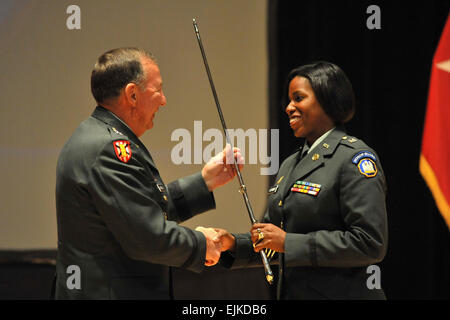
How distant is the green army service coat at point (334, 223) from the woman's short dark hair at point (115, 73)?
2.16 ft

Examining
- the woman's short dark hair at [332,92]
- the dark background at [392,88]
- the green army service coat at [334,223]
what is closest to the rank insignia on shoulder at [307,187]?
the green army service coat at [334,223]

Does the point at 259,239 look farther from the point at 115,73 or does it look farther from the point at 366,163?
the point at 115,73

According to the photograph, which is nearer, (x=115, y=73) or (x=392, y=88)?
(x=115, y=73)

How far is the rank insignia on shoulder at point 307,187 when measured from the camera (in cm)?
175

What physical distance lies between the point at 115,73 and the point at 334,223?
88 cm

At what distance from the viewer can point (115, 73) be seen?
5.95 feet

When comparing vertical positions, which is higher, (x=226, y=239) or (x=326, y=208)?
(x=326, y=208)

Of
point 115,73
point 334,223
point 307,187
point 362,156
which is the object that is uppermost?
point 115,73

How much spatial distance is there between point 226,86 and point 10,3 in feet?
4.08

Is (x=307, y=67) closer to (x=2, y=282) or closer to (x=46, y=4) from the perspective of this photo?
(x=46, y=4)

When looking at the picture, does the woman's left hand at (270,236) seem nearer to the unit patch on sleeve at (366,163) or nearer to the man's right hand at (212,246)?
the man's right hand at (212,246)

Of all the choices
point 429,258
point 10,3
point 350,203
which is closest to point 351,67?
point 429,258

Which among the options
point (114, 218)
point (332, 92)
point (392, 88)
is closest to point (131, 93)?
point (114, 218)

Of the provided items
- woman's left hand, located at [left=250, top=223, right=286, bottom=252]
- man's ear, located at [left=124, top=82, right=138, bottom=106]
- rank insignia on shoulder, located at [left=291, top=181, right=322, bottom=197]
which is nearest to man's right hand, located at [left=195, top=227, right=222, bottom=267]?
woman's left hand, located at [left=250, top=223, right=286, bottom=252]
